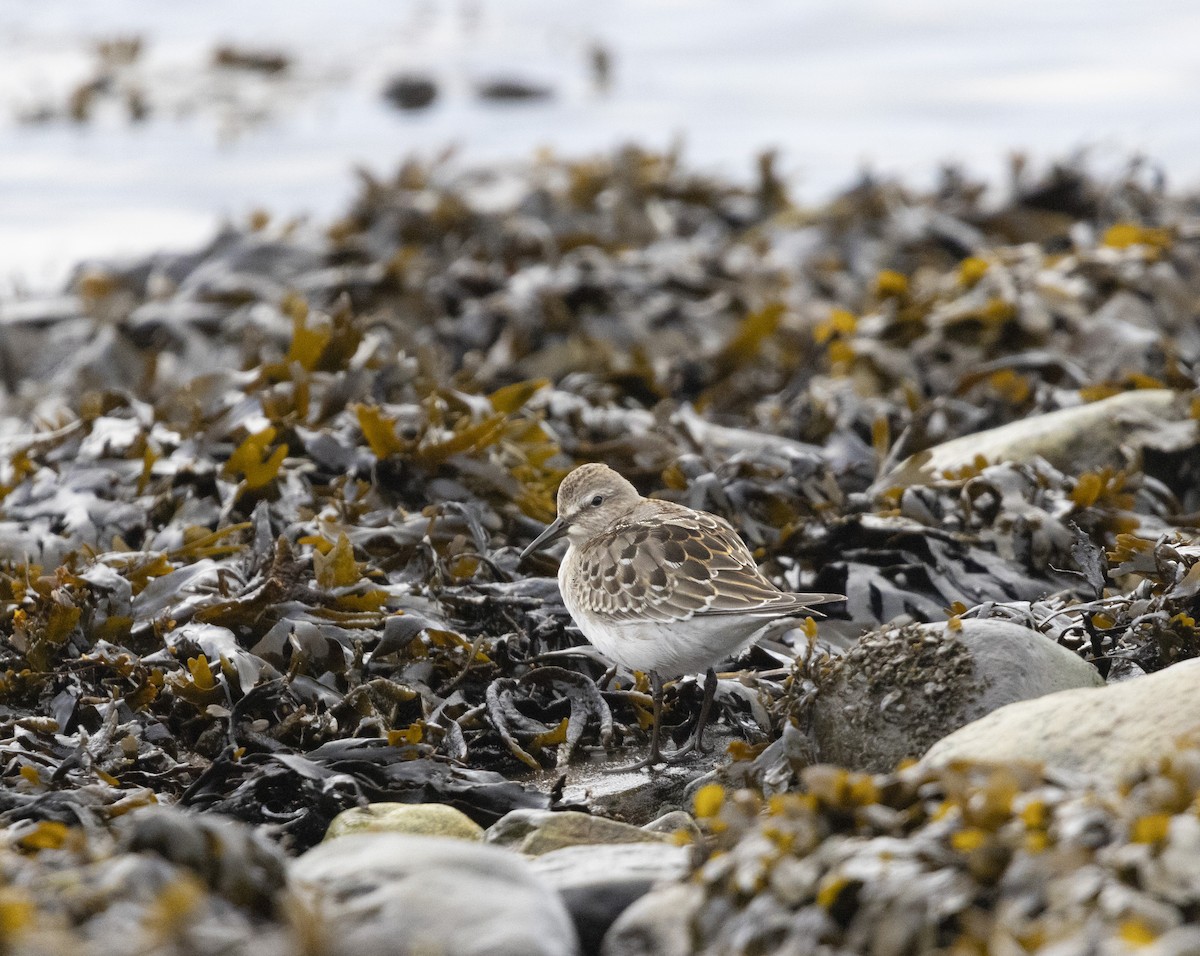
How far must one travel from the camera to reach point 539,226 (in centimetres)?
830

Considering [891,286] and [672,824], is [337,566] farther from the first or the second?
[891,286]

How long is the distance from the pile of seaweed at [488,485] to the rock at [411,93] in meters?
6.10

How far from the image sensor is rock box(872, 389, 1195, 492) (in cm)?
472

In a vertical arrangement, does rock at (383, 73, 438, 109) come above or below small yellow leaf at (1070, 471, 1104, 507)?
above

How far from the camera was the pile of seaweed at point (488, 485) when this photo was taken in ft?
11.4

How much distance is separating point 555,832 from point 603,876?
463 mm

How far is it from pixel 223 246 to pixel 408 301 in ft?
6.27

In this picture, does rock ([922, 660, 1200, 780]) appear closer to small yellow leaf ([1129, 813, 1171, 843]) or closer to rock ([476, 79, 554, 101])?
small yellow leaf ([1129, 813, 1171, 843])

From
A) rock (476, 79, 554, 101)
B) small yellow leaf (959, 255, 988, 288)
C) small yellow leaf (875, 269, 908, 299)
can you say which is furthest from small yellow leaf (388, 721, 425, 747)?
rock (476, 79, 554, 101)

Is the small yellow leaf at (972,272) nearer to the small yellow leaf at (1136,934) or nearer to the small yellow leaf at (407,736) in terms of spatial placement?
the small yellow leaf at (407,736)

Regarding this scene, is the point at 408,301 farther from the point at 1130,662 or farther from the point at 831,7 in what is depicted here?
the point at 831,7

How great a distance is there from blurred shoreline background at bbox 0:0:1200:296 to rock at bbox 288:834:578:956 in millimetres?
7698

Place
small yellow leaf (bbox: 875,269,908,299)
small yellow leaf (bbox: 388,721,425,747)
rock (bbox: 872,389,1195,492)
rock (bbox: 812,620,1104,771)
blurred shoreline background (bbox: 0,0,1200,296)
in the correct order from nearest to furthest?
1. rock (bbox: 812,620,1104,771)
2. small yellow leaf (bbox: 388,721,425,747)
3. rock (bbox: 872,389,1195,492)
4. small yellow leaf (bbox: 875,269,908,299)
5. blurred shoreline background (bbox: 0,0,1200,296)

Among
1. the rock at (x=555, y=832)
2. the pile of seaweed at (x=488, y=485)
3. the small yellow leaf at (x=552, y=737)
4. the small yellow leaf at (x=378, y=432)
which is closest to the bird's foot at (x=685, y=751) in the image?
the pile of seaweed at (x=488, y=485)
